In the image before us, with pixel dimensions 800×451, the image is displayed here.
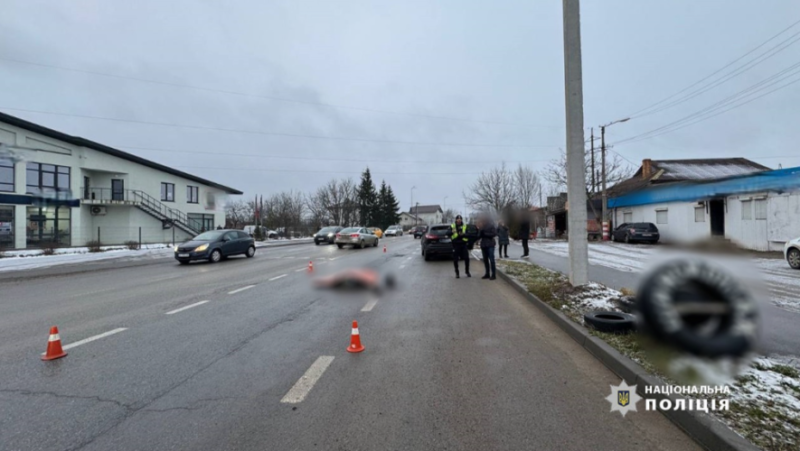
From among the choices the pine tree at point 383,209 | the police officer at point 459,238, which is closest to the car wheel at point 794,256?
the police officer at point 459,238

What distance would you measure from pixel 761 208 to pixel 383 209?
7840 centimetres

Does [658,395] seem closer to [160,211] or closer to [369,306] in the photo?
[369,306]

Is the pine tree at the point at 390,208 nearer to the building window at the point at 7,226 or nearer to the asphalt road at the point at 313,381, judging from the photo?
the building window at the point at 7,226

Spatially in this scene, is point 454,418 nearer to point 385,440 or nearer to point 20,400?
point 385,440

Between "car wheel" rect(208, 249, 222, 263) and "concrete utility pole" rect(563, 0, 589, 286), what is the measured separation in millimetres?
16284

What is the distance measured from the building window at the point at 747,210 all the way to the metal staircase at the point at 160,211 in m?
43.0

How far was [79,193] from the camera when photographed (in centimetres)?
3294

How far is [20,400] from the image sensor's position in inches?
167

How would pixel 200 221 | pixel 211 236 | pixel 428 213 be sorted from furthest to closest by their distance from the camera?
pixel 428 213 → pixel 200 221 → pixel 211 236

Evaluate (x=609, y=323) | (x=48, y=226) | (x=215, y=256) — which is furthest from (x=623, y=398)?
(x=48, y=226)

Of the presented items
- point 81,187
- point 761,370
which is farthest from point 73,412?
point 81,187

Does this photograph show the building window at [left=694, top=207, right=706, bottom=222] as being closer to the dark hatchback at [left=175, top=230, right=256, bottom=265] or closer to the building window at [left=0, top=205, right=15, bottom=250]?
the dark hatchback at [left=175, top=230, right=256, bottom=265]

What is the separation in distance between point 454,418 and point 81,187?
40018 mm

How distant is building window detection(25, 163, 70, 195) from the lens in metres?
29.9
